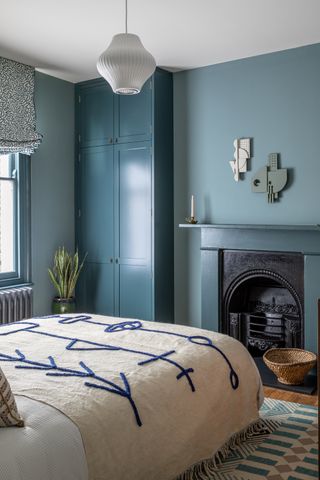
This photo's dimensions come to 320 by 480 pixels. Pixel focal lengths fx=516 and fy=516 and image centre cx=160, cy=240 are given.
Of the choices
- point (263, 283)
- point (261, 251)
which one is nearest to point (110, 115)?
point (261, 251)

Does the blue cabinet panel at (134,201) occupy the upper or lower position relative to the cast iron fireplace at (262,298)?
upper

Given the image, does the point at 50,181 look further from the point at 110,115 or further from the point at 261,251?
the point at 261,251

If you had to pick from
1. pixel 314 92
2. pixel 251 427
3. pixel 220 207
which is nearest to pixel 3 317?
pixel 220 207

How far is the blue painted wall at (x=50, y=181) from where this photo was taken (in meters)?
4.74

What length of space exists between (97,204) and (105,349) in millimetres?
2594

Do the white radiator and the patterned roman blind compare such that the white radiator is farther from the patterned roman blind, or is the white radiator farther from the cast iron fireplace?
the cast iron fireplace

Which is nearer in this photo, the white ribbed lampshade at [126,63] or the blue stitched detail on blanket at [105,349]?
the blue stitched detail on blanket at [105,349]

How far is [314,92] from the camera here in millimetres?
4012

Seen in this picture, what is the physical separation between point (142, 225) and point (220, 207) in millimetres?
720

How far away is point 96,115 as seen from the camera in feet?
16.2

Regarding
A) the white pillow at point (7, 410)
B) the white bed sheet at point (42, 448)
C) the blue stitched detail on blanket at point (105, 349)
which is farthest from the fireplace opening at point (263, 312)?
the white pillow at point (7, 410)

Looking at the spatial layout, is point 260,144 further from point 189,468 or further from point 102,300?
point 189,468

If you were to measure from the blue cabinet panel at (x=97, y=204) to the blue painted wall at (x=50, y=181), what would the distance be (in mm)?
142

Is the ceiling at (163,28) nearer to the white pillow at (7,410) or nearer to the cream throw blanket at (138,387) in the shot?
the cream throw blanket at (138,387)
